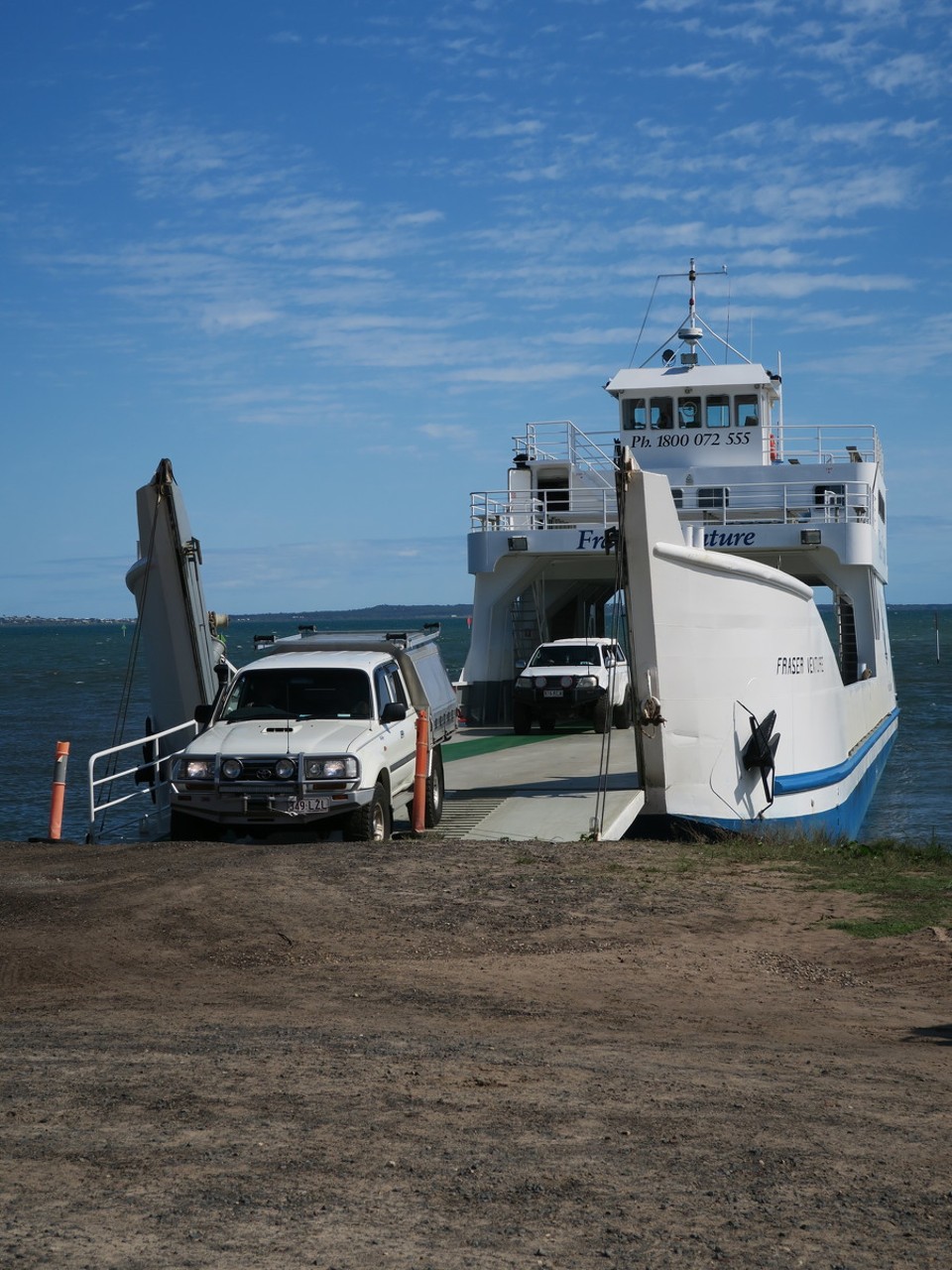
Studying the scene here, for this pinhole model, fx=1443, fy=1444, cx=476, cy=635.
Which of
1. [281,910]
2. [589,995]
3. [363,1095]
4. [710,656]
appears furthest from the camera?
[710,656]

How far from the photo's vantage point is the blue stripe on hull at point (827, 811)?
15.2 metres

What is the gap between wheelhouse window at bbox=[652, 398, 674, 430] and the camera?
89.2 feet

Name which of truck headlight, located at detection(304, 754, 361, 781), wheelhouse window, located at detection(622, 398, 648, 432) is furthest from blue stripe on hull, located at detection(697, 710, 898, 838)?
wheelhouse window, located at detection(622, 398, 648, 432)

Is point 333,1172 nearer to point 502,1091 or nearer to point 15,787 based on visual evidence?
point 502,1091

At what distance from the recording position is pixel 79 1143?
5.03 metres

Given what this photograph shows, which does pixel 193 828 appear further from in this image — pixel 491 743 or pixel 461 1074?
pixel 491 743

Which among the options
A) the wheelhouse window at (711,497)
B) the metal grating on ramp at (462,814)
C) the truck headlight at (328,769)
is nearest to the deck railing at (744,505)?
the wheelhouse window at (711,497)

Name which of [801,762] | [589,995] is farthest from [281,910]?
[801,762]

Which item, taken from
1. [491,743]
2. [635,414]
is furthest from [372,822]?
[635,414]

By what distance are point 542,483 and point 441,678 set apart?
485 inches

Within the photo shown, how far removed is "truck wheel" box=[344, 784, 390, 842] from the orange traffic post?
0.61m

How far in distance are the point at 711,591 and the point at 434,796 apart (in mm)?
3497

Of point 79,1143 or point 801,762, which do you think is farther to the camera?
point 801,762

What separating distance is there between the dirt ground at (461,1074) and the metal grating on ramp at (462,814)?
2.33m
